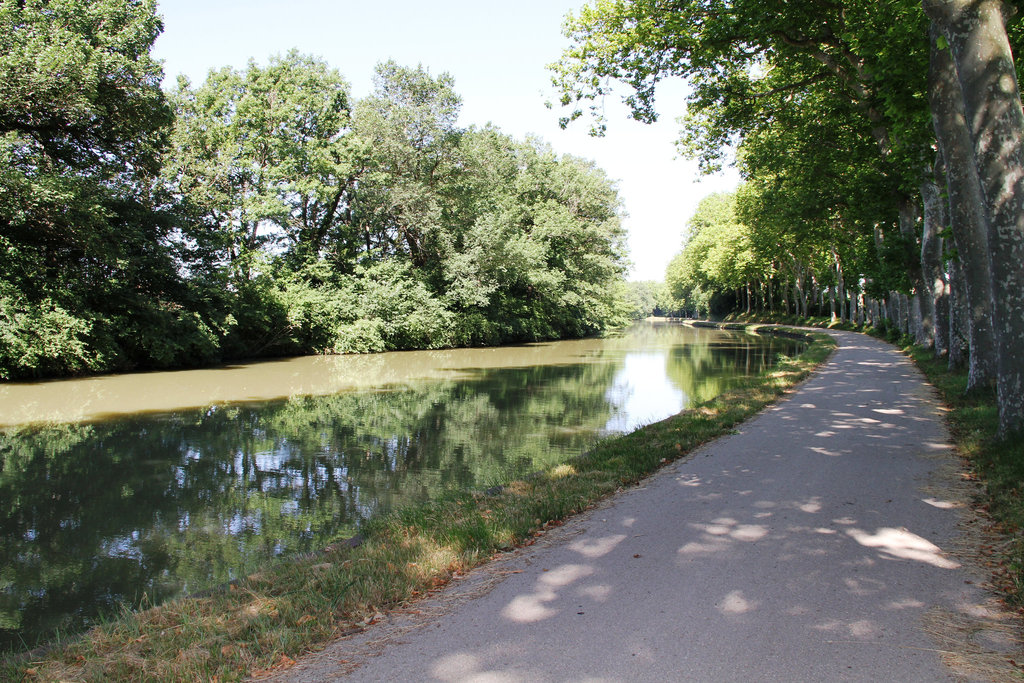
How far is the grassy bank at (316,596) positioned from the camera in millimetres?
3543

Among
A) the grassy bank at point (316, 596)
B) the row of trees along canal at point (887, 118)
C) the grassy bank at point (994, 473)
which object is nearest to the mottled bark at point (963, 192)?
the row of trees along canal at point (887, 118)

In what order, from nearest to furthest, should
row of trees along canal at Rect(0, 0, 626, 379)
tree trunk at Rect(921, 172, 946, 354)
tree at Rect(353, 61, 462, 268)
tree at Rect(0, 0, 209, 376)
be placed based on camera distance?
tree trunk at Rect(921, 172, 946, 354) < tree at Rect(0, 0, 209, 376) < row of trees along canal at Rect(0, 0, 626, 379) < tree at Rect(353, 61, 462, 268)

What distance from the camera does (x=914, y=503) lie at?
6.00 meters

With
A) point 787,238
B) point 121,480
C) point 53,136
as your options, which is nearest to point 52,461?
point 121,480

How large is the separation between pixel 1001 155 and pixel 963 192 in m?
4.17

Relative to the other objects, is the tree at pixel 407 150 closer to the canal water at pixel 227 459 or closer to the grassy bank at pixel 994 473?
the canal water at pixel 227 459

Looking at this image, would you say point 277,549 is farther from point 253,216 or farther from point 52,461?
point 253,216

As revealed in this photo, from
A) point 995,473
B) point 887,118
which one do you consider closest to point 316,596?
point 995,473

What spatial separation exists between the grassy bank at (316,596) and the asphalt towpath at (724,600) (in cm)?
23

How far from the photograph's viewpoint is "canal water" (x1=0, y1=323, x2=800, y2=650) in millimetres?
A: 6133

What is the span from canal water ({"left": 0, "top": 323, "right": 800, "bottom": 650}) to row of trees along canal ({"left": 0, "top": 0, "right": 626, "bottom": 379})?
372cm

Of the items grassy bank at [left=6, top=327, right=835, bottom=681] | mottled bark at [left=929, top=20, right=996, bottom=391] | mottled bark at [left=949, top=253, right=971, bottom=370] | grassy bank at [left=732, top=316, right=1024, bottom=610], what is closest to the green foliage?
grassy bank at [left=6, top=327, right=835, bottom=681]

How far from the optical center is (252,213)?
31125 mm

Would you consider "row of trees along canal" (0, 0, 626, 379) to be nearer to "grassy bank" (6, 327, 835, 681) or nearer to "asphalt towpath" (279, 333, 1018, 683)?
"grassy bank" (6, 327, 835, 681)
